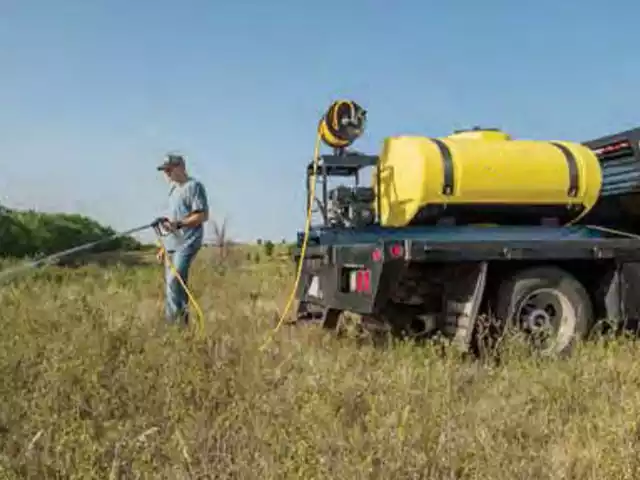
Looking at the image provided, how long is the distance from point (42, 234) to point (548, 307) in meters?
22.7

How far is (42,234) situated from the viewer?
25.9 m

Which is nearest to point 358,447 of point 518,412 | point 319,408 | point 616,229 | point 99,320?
point 319,408

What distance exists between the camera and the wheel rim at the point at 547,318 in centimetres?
592

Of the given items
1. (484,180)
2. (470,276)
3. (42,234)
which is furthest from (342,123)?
(42,234)

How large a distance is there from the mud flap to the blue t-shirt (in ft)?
8.23

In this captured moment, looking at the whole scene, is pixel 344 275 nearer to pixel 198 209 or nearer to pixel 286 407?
pixel 198 209

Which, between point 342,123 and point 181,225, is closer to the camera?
point 342,123

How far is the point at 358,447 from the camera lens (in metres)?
3.25

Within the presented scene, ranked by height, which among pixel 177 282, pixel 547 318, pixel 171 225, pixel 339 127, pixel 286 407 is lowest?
pixel 286 407

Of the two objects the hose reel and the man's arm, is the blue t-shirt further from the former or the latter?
the hose reel

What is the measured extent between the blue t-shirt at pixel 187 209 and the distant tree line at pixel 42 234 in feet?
44.8

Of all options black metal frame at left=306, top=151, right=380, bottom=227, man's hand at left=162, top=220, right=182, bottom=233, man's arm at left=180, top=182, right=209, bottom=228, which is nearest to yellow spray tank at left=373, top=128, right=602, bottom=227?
black metal frame at left=306, top=151, right=380, bottom=227

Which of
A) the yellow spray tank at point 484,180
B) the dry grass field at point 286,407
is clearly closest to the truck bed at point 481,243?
the yellow spray tank at point 484,180

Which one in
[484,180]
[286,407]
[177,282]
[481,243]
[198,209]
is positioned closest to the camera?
[286,407]
